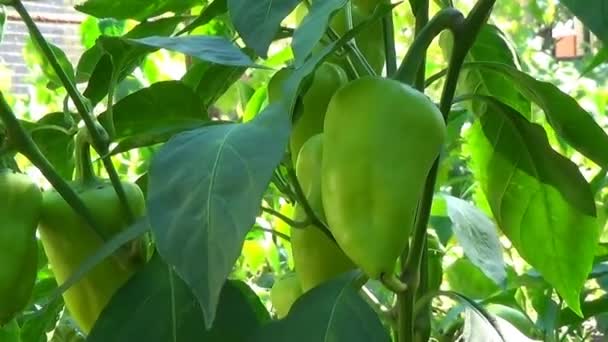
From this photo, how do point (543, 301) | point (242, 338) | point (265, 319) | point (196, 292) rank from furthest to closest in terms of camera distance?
point (543, 301), point (265, 319), point (242, 338), point (196, 292)

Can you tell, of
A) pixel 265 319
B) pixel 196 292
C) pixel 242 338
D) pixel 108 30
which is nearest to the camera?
pixel 196 292

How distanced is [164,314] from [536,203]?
208mm

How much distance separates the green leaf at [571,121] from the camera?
0.43 meters

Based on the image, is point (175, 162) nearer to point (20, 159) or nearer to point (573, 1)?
point (573, 1)

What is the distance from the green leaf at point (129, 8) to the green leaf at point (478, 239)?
0.20 meters

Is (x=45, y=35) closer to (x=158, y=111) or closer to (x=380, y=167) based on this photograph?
(x=158, y=111)

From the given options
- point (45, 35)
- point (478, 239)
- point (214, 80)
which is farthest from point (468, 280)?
point (45, 35)

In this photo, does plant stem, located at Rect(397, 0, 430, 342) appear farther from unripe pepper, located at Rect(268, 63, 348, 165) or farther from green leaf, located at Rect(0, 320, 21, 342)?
green leaf, located at Rect(0, 320, 21, 342)

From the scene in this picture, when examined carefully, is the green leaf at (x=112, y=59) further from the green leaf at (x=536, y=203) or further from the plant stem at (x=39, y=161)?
the green leaf at (x=536, y=203)

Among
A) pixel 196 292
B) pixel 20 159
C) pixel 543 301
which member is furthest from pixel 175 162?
pixel 20 159

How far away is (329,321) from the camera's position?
0.40 m

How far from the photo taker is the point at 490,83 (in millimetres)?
545

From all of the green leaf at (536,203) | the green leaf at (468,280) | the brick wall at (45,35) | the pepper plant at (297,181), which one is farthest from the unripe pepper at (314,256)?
the brick wall at (45,35)

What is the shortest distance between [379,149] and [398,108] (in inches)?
0.6
